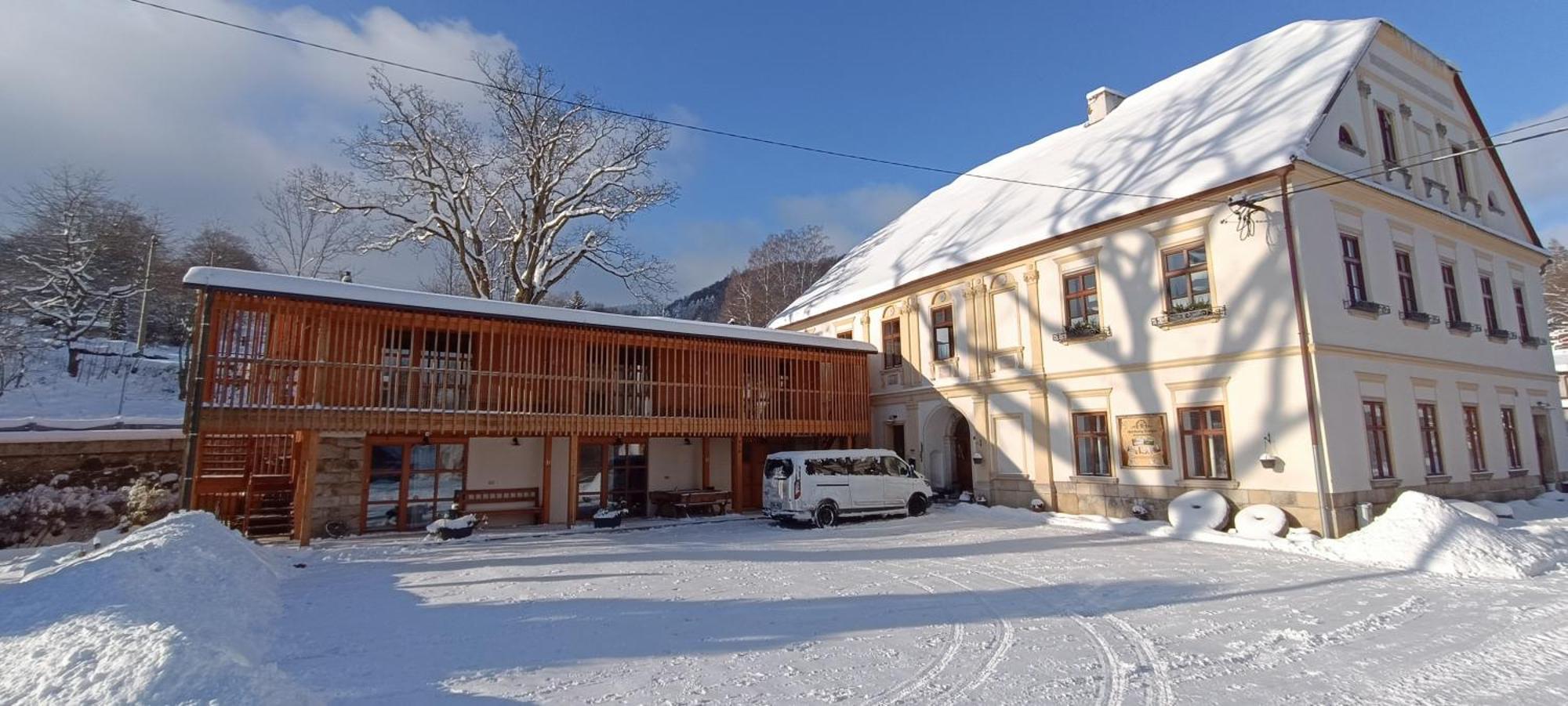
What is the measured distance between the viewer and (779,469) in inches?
603

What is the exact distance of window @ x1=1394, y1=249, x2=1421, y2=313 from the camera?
14.9 meters

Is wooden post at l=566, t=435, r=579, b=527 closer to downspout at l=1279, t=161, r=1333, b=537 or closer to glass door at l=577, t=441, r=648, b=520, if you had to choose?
glass door at l=577, t=441, r=648, b=520

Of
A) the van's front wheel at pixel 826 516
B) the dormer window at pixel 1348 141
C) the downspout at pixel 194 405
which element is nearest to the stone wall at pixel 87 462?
the downspout at pixel 194 405

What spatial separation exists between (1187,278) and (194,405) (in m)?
18.1

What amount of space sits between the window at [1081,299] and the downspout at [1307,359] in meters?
3.82

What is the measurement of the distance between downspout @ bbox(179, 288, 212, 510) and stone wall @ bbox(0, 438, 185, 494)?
4.30m

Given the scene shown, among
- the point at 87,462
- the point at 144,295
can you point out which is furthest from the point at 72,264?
the point at 87,462

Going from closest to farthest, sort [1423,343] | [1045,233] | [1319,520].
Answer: [1319,520], [1423,343], [1045,233]

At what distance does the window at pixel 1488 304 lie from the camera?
1705cm

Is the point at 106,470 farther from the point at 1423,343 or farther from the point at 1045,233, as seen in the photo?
the point at 1423,343

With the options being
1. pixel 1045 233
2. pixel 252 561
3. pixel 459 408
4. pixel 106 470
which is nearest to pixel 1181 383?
pixel 1045 233

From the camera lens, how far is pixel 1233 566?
32.3 feet

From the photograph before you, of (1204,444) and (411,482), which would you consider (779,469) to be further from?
(1204,444)

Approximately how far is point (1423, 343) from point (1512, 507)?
378 cm
